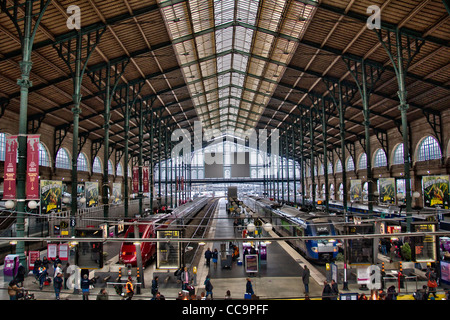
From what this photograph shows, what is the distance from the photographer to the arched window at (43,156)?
1128 inches

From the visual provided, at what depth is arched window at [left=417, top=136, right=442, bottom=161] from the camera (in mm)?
27156

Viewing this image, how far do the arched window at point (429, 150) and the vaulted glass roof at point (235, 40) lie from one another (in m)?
15.6

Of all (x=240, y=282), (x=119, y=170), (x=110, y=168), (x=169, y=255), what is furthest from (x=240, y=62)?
(x=119, y=170)

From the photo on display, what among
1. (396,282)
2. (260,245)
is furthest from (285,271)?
(396,282)

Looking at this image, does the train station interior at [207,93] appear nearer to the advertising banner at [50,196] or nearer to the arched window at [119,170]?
the advertising banner at [50,196]

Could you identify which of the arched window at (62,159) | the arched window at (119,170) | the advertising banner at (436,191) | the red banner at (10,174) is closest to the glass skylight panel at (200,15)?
the red banner at (10,174)

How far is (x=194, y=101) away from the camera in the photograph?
125 feet

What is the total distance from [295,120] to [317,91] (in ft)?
44.1

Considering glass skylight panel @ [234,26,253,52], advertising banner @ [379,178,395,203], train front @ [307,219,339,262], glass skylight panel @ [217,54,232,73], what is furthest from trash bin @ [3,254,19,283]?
advertising banner @ [379,178,395,203]

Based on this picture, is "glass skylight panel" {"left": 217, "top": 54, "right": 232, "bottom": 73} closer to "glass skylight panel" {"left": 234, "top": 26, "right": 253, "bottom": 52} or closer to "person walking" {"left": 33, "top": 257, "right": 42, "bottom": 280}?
"glass skylight panel" {"left": 234, "top": 26, "right": 253, "bottom": 52}

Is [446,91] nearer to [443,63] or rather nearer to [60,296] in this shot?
[443,63]

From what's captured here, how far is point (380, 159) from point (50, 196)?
3617 centimetres

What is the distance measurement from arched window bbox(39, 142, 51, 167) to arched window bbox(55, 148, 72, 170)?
1597 millimetres

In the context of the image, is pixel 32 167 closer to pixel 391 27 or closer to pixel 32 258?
pixel 32 258
